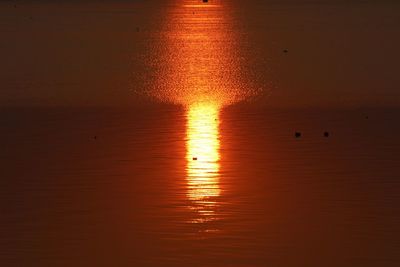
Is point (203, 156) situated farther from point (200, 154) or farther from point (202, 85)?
point (202, 85)

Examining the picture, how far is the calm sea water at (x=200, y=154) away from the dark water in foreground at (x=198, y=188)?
2 cm

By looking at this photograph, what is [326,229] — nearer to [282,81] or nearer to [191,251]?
[191,251]

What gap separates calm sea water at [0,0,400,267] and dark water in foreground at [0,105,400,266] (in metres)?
0.02

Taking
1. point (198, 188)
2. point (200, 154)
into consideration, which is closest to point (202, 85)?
point (200, 154)

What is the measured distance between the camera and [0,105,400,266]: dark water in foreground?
7.16m

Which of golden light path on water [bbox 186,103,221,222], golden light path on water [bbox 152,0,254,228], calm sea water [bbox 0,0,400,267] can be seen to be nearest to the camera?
calm sea water [bbox 0,0,400,267]

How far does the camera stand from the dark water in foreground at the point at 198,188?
282 inches

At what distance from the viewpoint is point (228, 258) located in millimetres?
6922

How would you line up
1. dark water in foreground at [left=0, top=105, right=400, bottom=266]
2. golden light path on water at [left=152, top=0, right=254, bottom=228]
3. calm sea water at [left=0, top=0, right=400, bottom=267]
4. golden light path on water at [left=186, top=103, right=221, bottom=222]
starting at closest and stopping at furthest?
dark water in foreground at [left=0, top=105, right=400, bottom=266]
calm sea water at [left=0, top=0, right=400, bottom=267]
golden light path on water at [left=186, top=103, right=221, bottom=222]
golden light path on water at [left=152, top=0, right=254, bottom=228]

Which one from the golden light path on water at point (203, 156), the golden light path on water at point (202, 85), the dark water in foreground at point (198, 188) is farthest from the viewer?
the golden light path on water at point (202, 85)

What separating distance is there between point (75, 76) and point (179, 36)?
21.7ft

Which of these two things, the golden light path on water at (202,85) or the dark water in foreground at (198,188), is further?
the golden light path on water at (202,85)

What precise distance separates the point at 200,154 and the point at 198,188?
4.40ft

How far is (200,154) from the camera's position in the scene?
10266mm
